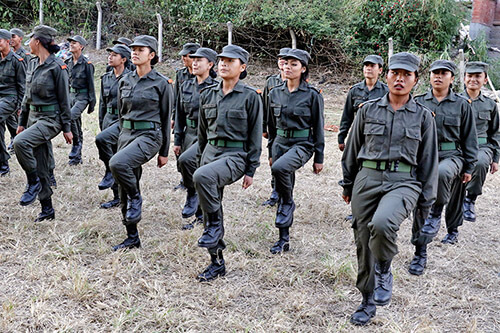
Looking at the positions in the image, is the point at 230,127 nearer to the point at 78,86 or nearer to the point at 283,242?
the point at 283,242

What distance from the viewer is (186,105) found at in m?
6.67

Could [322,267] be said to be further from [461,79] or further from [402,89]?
[461,79]

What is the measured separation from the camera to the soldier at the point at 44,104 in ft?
19.4

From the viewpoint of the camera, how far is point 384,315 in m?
4.24

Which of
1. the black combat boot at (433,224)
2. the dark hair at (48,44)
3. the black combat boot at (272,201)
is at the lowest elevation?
the black combat boot at (272,201)

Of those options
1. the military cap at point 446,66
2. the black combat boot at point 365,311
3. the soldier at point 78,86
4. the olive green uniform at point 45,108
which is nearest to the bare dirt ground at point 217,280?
the black combat boot at point 365,311

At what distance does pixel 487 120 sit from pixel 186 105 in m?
3.84

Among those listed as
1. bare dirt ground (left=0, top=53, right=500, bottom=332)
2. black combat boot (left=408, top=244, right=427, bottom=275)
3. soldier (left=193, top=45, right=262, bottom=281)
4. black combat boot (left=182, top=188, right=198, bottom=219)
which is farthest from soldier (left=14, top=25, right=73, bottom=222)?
A: black combat boot (left=408, top=244, right=427, bottom=275)

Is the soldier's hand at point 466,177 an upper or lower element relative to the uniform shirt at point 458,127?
lower

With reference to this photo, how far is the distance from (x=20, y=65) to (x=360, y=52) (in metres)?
12.1

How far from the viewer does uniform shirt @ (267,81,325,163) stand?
5.75 metres

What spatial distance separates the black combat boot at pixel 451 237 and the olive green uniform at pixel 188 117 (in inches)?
125

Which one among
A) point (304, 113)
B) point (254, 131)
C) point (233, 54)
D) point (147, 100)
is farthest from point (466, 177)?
point (147, 100)

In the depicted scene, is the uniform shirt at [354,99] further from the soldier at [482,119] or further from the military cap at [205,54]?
the military cap at [205,54]
